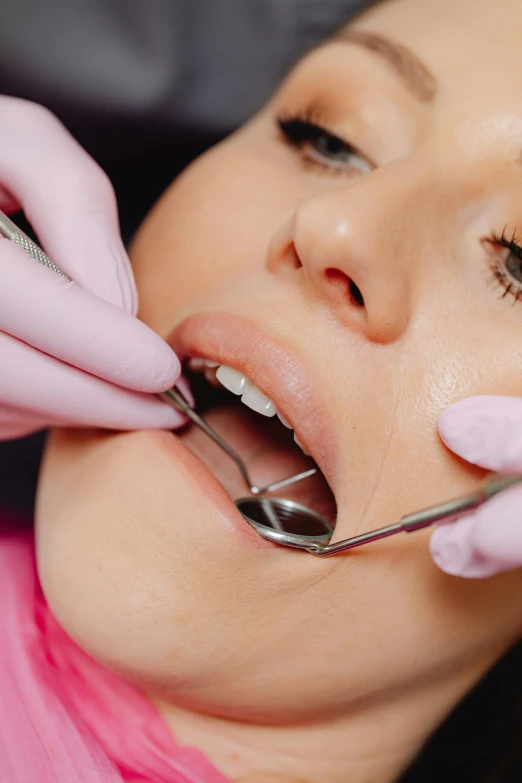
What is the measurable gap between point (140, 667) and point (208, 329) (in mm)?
355

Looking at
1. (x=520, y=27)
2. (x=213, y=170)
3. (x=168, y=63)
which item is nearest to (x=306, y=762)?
(x=213, y=170)

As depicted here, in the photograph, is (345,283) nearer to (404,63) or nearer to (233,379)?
(233,379)

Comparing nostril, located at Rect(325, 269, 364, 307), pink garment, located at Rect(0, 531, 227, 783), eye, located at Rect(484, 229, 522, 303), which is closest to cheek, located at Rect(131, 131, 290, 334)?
nostril, located at Rect(325, 269, 364, 307)

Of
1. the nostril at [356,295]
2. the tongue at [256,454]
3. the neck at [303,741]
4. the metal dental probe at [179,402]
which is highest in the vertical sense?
the nostril at [356,295]

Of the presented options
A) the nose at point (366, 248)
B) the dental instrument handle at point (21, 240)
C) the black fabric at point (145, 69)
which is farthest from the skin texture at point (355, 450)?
the black fabric at point (145, 69)

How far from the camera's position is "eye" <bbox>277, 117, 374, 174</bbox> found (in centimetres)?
90

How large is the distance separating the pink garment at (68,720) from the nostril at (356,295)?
530 millimetres

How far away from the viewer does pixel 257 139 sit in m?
1.00

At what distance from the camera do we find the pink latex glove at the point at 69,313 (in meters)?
0.79

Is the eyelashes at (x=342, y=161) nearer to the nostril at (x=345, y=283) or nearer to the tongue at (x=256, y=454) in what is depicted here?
the nostril at (x=345, y=283)

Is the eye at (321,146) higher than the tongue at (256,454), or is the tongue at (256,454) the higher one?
the eye at (321,146)

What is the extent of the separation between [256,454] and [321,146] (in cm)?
41

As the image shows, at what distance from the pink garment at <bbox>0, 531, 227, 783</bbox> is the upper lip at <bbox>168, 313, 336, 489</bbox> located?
382mm

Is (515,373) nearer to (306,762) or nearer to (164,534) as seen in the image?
(164,534)
